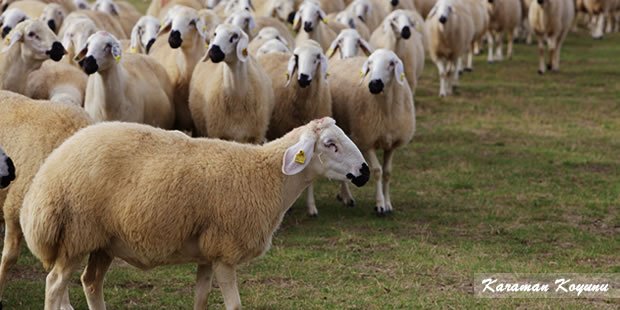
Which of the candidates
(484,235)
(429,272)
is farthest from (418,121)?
(429,272)

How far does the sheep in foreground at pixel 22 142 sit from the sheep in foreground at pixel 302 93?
3110mm

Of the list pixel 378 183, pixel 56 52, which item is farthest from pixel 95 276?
pixel 378 183

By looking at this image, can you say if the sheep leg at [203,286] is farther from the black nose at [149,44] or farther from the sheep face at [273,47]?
the black nose at [149,44]

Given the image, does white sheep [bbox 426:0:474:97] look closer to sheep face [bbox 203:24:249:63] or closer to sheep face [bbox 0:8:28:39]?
sheep face [bbox 0:8:28:39]

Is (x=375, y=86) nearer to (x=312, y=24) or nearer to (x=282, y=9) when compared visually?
(x=312, y=24)

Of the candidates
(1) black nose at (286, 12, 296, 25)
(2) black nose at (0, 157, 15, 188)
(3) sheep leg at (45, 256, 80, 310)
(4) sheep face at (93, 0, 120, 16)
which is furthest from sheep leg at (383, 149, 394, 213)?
(4) sheep face at (93, 0, 120, 16)

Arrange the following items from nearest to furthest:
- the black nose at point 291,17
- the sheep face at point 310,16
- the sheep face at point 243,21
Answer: the sheep face at point 243,21 < the sheep face at point 310,16 < the black nose at point 291,17

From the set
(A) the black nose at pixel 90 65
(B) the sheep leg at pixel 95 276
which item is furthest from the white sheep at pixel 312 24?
(B) the sheep leg at pixel 95 276

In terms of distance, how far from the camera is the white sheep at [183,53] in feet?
33.8

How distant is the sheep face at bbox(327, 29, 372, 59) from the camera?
11.6 m

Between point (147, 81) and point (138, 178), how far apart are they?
12.8 feet

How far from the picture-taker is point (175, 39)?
1021 cm

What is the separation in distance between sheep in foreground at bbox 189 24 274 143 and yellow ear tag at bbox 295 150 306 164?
3336 mm

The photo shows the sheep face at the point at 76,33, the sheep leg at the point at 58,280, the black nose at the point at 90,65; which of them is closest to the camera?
the sheep leg at the point at 58,280
